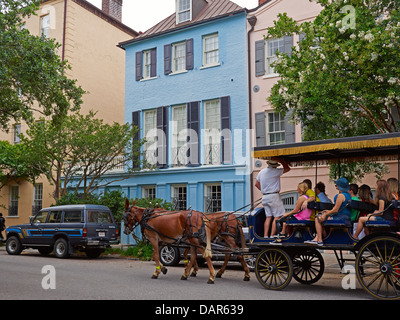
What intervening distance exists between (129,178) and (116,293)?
48.6 ft

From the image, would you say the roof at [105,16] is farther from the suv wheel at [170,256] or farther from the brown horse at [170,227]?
the brown horse at [170,227]

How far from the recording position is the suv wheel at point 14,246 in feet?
60.5

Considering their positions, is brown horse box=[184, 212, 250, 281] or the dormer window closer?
brown horse box=[184, 212, 250, 281]

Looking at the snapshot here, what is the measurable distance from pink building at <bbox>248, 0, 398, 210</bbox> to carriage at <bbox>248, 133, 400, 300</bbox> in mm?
8625

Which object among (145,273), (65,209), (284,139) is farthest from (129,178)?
(145,273)

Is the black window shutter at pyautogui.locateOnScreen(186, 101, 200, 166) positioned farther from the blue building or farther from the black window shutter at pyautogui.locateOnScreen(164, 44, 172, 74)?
the black window shutter at pyautogui.locateOnScreen(164, 44, 172, 74)

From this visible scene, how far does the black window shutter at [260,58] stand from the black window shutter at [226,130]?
1.85m

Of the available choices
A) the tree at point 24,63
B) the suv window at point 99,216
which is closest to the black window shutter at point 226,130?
the suv window at point 99,216

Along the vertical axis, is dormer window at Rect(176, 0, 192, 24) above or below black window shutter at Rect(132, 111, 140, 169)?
above

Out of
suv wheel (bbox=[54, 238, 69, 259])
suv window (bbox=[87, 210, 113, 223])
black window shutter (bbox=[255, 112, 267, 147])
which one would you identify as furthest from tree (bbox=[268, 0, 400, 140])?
suv wheel (bbox=[54, 238, 69, 259])

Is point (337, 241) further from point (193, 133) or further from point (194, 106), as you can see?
point (194, 106)

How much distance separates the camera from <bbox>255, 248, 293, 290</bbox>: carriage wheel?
8.96 metres

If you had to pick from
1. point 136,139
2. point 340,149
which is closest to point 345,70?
point 340,149

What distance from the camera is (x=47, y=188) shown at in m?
26.6
